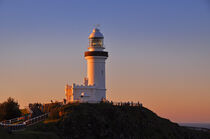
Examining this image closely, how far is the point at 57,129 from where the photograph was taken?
58406 mm

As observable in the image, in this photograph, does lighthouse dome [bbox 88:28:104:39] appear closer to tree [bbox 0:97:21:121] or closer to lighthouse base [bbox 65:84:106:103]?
lighthouse base [bbox 65:84:106:103]

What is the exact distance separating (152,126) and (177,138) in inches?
165

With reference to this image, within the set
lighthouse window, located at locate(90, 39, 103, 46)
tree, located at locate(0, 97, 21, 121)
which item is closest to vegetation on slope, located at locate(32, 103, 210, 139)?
tree, located at locate(0, 97, 21, 121)

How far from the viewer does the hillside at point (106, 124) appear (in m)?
59.3

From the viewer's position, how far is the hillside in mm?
59281

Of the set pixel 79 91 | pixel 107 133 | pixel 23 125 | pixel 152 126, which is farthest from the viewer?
pixel 79 91

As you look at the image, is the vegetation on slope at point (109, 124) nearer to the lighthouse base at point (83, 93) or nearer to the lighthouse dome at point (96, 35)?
the lighthouse base at point (83, 93)

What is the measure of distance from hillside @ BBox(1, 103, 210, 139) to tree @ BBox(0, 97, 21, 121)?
19.6ft

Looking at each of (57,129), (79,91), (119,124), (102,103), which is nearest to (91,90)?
(79,91)

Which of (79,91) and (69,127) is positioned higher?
(79,91)

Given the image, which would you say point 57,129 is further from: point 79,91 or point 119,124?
point 79,91

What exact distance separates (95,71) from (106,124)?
15807mm

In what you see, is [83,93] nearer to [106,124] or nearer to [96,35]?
[96,35]

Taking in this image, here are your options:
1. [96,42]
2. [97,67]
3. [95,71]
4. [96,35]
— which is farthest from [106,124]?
[96,35]
